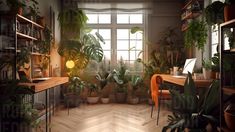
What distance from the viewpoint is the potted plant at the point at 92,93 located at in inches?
218

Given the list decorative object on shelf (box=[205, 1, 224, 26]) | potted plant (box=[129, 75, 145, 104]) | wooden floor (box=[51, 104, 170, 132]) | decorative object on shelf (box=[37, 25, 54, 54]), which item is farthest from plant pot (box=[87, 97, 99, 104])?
decorative object on shelf (box=[205, 1, 224, 26])

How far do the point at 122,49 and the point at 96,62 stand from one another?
2.34ft

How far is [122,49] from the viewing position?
6199 mm

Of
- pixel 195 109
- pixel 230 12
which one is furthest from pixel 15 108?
pixel 230 12

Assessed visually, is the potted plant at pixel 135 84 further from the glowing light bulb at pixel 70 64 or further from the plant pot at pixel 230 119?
the plant pot at pixel 230 119

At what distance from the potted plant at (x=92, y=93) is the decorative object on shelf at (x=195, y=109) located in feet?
10.3

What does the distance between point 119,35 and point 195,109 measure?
3.93 m

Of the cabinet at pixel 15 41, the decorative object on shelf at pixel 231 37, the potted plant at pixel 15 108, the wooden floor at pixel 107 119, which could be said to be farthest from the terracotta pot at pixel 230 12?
the cabinet at pixel 15 41

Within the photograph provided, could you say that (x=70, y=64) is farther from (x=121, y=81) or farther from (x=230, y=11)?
(x=230, y=11)

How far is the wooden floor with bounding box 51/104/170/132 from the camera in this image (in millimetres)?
3523

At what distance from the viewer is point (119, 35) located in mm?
6203

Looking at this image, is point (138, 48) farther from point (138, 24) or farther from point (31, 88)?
point (31, 88)

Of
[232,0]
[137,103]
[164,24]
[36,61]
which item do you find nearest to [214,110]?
[232,0]

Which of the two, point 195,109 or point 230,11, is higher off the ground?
point 230,11
